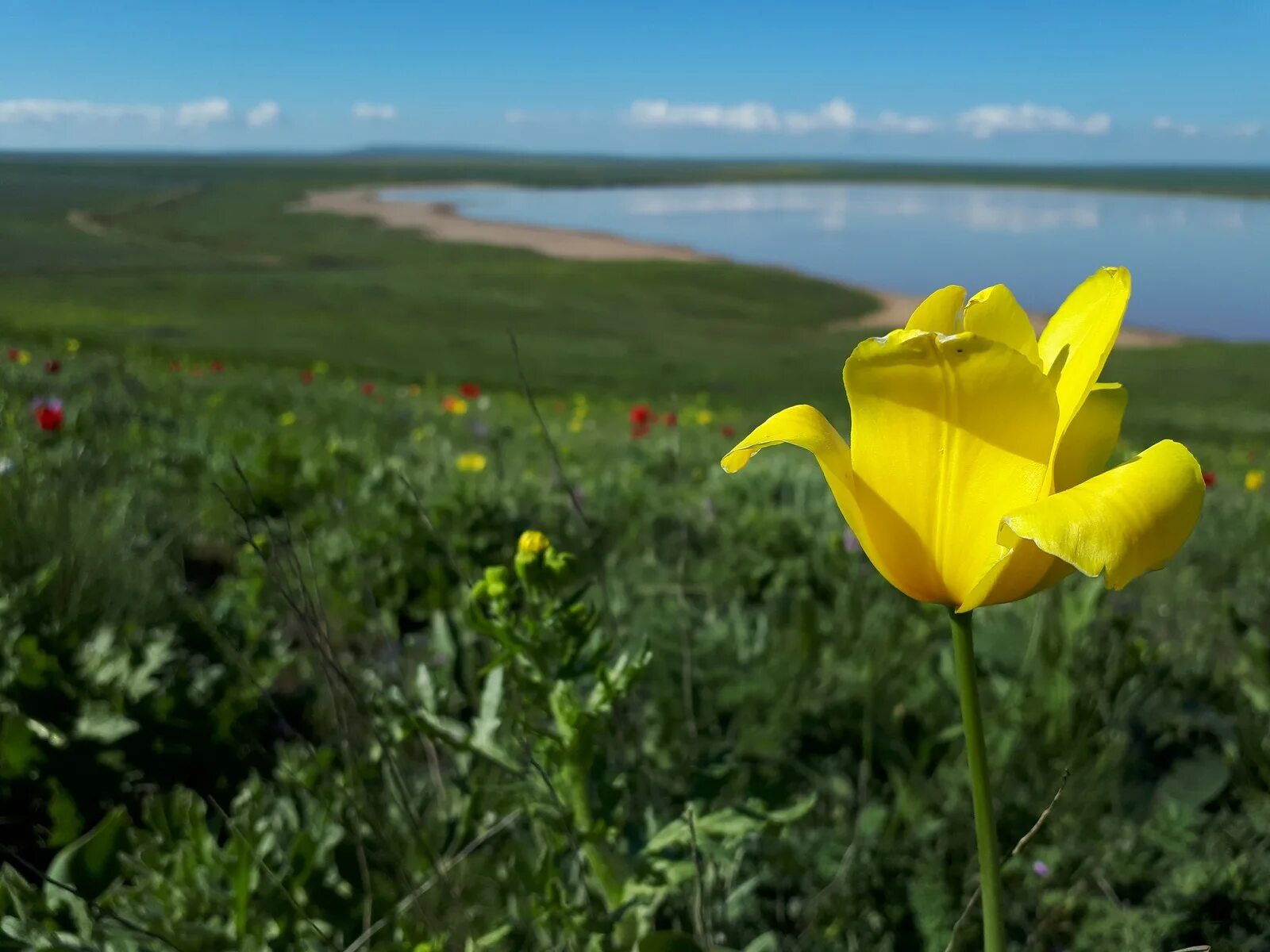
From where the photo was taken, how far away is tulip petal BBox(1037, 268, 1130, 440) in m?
0.91

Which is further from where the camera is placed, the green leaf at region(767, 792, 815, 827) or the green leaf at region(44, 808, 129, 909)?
the green leaf at region(44, 808, 129, 909)

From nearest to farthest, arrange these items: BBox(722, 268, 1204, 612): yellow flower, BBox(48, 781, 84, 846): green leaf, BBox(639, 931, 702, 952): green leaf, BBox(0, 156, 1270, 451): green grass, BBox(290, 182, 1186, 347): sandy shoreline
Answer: BBox(722, 268, 1204, 612): yellow flower → BBox(639, 931, 702, 952): green leaf → BBox(48, 781, 84, 846): green leaf → BBox(0, 156, 1270, 451): green grass → BBox(290, 182, 1186, 347): sandy shoreline

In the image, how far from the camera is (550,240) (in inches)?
2478

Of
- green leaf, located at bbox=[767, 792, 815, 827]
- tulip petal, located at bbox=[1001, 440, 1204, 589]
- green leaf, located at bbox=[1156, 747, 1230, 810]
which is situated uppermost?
tulip petal, located at bbox=[1001, 440, 1204, 589]

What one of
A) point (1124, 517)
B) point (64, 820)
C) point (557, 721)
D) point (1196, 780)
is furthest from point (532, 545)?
point (1196, 780)

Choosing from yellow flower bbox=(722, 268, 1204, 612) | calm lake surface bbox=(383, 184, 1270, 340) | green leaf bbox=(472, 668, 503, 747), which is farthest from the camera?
calm lake surface bbox=(383, 184, 1270, 340)

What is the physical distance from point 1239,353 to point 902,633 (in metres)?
30.6

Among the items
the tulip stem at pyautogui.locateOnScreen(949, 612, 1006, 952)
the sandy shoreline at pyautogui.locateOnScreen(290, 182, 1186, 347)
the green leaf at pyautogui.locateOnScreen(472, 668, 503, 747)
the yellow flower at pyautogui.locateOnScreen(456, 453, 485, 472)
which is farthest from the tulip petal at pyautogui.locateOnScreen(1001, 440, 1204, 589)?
the sandy shoreline at pyautogui.locateOnScreen(290, 182, 1186, 347)

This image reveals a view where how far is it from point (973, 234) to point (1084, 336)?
79.0 meters

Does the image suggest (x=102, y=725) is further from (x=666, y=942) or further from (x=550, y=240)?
(x=550, y=240)

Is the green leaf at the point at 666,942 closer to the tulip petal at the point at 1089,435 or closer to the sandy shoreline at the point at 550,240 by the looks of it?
the tulip petal at the point at 1089,435

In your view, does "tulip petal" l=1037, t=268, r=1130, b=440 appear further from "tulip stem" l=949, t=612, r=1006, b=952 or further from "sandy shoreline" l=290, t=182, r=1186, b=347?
"sandy shoreline" l=290, t=182, r=1186, b=347

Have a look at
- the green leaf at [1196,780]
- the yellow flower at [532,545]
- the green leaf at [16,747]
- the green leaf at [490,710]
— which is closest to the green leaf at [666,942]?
the green leaf at [490,710]

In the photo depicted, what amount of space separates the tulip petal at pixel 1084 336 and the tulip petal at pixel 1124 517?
0.11 metres
